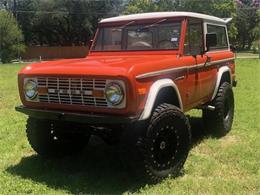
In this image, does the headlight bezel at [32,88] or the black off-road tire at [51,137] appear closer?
the headlight bezel at [32,88]

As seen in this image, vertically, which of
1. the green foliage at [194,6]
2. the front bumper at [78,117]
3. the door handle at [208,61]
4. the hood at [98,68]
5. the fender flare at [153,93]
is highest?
the green foliage at [194,6]

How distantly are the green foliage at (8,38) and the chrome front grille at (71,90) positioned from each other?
1736 inches

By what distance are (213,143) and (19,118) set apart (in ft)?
13.8

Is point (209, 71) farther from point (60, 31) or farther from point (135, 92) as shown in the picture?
point (60, 31)

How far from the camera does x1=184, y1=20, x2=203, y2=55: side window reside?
6969mm

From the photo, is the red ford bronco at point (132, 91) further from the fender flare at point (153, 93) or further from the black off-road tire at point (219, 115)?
the black off-road tire at point (219, 115)

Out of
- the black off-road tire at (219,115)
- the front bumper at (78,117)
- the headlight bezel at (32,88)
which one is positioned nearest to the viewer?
the front bumper at (78,117)

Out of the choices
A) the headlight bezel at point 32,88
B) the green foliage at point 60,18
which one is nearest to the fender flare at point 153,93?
the headlight bezel at point 32,88

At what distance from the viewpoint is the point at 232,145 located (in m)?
7.49

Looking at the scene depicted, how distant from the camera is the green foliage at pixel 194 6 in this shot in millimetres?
50750

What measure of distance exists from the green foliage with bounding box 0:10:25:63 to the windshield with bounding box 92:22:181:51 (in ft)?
140

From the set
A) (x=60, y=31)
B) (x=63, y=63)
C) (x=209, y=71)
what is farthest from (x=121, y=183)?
(x=60, y=31)

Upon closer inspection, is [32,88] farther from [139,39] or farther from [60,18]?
[60,18]

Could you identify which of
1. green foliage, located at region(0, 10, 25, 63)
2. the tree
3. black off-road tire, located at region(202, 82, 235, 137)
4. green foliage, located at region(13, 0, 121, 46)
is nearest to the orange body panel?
black off-road tire, located at region(202, 82, 235, 137)
